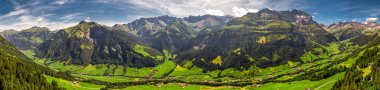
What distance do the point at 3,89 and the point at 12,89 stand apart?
505 cm

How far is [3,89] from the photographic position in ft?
655

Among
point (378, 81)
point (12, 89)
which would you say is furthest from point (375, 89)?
point (12, 89)

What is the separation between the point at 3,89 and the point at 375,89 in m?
204

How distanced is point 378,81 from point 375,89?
13.1 meters

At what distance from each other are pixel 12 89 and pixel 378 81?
205520mm

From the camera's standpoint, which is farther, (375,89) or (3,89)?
(3,89)

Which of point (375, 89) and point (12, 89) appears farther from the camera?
point (12, 89)

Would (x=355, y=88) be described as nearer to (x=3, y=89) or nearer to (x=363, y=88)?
(x=363, y=88)

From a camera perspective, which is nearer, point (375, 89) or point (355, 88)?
point (375, 89)

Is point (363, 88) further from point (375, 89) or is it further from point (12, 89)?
point (12, 89)

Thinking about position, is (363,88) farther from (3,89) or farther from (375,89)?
(3,89)

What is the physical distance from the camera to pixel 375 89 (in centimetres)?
18450

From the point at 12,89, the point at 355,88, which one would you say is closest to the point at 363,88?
the point at 355,88

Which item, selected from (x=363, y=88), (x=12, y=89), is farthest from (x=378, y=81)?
(x=12, y=89)
